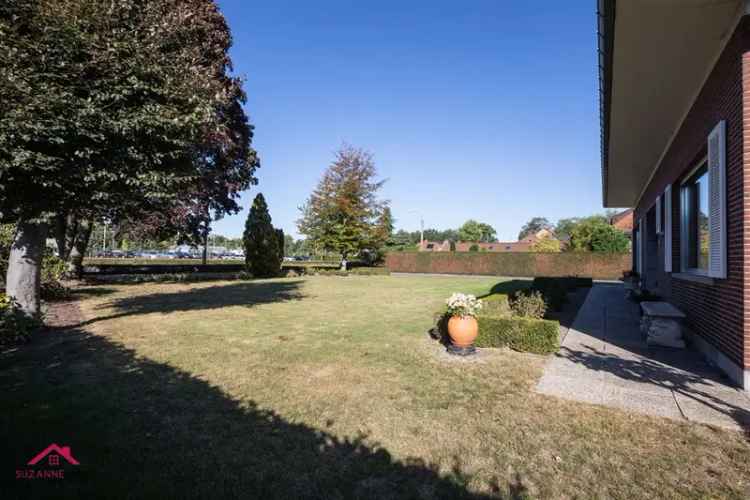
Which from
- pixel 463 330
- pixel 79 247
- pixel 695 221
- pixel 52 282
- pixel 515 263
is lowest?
pixel 463 330

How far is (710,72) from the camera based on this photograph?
5.60m

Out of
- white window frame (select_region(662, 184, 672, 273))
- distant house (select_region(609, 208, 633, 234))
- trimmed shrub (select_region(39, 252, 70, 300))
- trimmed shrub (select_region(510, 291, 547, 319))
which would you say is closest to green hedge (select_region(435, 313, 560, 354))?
trimmed shrub (select_region(510, 291, 547, 319))

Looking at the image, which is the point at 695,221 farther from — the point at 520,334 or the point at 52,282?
the point at 52,282

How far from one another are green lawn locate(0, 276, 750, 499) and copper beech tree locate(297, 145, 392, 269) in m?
21.4

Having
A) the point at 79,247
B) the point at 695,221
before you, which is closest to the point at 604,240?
the point at 695,221

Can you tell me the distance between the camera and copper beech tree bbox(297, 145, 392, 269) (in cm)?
2756

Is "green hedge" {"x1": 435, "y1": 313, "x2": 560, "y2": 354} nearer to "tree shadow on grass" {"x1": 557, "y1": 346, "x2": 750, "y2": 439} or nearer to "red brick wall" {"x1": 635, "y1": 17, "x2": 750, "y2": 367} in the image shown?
"tree shadow on grass" {"x1": 557, "y1": 346, "x2": 750, "y2": 439}

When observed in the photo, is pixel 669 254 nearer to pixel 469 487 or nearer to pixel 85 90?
pixel 469 487

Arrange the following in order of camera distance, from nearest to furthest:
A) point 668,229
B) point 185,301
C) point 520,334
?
point 520,334 → point 668,229 → point 185,301

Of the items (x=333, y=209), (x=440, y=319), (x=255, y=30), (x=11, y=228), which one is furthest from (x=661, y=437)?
(x=333, y=209)

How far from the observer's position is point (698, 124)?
20.9 ft

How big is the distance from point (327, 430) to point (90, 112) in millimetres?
5930

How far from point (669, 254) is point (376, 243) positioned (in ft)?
71.8

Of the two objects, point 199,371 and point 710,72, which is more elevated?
point 710,72
